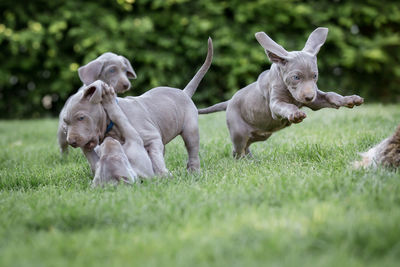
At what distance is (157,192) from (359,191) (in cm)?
120

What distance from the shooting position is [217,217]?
90.7 inches

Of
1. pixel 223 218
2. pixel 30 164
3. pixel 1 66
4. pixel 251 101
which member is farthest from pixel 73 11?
pixel 223 218

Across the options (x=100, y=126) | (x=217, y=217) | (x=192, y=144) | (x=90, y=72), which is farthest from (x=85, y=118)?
(x=90, y=72)

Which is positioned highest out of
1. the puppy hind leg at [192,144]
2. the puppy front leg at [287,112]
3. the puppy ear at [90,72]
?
the puppy front leg at [287,112]

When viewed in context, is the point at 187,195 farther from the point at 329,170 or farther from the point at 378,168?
the point at 378,168

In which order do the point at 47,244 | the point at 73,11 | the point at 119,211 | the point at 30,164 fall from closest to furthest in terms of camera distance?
the point at 47,244 → the point at 119,211 → the point at 30,164 → the point at 73,11

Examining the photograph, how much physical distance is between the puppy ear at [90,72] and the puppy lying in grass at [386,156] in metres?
2.97

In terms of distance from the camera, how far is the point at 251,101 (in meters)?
4.29

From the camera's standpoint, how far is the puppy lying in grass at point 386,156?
305 cm

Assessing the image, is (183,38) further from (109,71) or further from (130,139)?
(130,139)

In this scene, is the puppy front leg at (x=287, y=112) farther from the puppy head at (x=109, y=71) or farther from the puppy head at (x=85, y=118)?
the puppy head at (x=109, y=71)

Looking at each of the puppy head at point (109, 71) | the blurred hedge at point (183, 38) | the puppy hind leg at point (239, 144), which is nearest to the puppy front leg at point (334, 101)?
the puppy hind leg at point (239, 144)

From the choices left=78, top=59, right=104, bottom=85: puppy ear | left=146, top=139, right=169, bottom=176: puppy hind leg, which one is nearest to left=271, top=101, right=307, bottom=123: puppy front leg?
left=146, top=139, right=169, bottom=176: puppy hind leg

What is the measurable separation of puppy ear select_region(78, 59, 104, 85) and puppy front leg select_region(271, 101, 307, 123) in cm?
213
